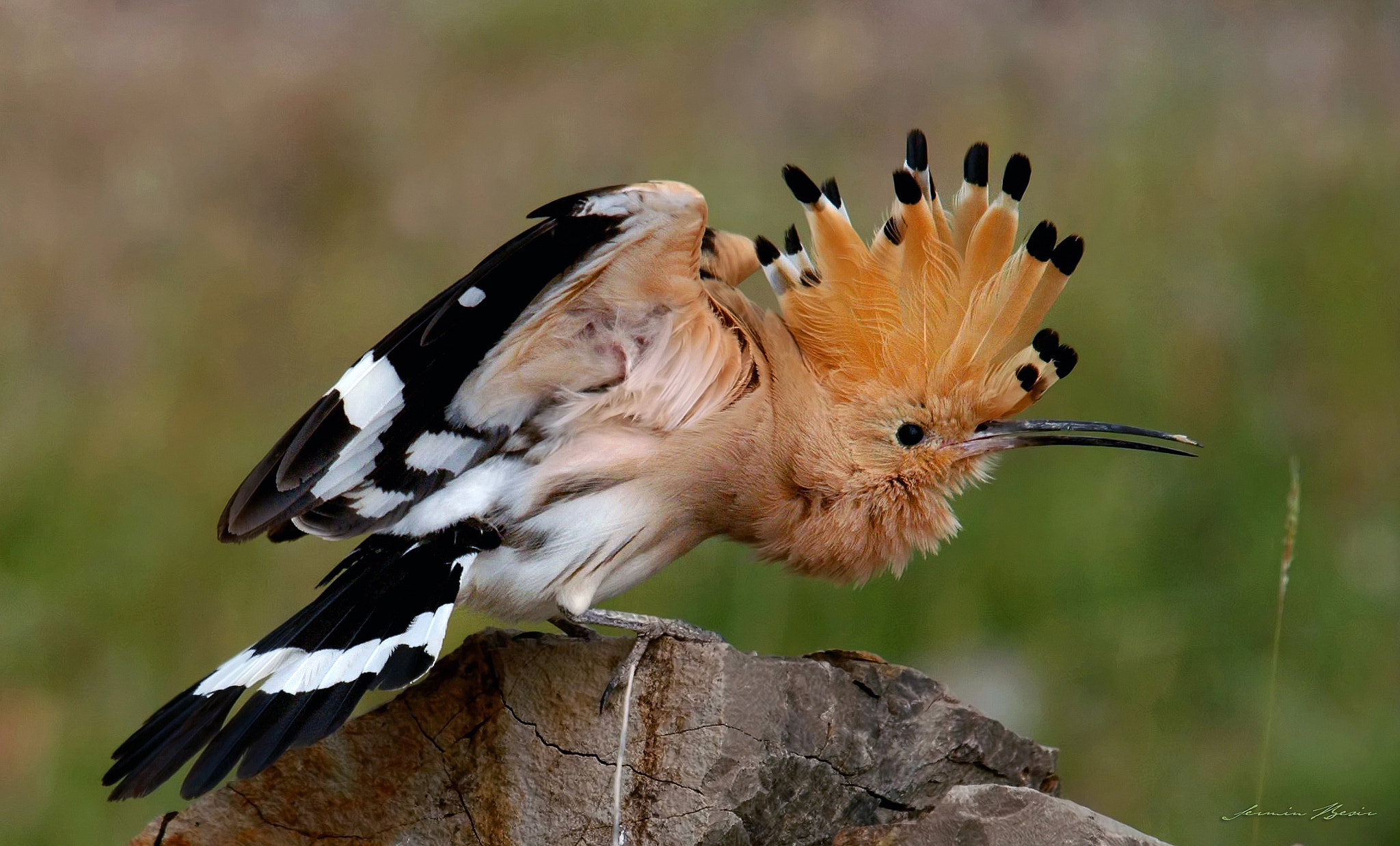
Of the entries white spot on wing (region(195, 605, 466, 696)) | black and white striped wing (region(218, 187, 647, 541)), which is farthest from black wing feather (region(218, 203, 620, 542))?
white spot on wing (region(195, 605, 466, 696))

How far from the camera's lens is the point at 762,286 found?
5.05 metres

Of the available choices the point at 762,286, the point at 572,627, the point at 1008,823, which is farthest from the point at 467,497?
the point at 762,286

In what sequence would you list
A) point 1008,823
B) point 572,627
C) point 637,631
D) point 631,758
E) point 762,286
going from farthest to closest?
point 762,286 → point 572,627 → point 637,631 → point 631,758 → point 1008,823

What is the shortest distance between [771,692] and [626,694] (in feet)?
0.75

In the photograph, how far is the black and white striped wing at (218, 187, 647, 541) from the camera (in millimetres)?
2473

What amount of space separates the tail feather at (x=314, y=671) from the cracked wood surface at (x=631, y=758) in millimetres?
142

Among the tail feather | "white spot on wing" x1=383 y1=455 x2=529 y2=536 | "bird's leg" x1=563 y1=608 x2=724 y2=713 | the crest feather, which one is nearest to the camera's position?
the tail feather

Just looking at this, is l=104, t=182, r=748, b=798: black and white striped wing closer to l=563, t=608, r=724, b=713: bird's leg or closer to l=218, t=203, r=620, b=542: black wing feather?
l=218, t=203, r=620, b=542: black wing feather

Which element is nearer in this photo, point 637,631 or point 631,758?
point 631,758

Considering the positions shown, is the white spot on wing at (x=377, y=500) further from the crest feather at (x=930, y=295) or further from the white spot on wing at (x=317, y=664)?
the crest feather at (x=930, y=295)

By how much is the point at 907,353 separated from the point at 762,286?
2226mm

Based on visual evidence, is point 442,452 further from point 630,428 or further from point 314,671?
point 314,671

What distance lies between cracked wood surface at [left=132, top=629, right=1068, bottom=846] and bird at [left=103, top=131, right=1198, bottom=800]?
0.13 meters

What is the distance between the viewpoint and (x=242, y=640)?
13.7 ft
